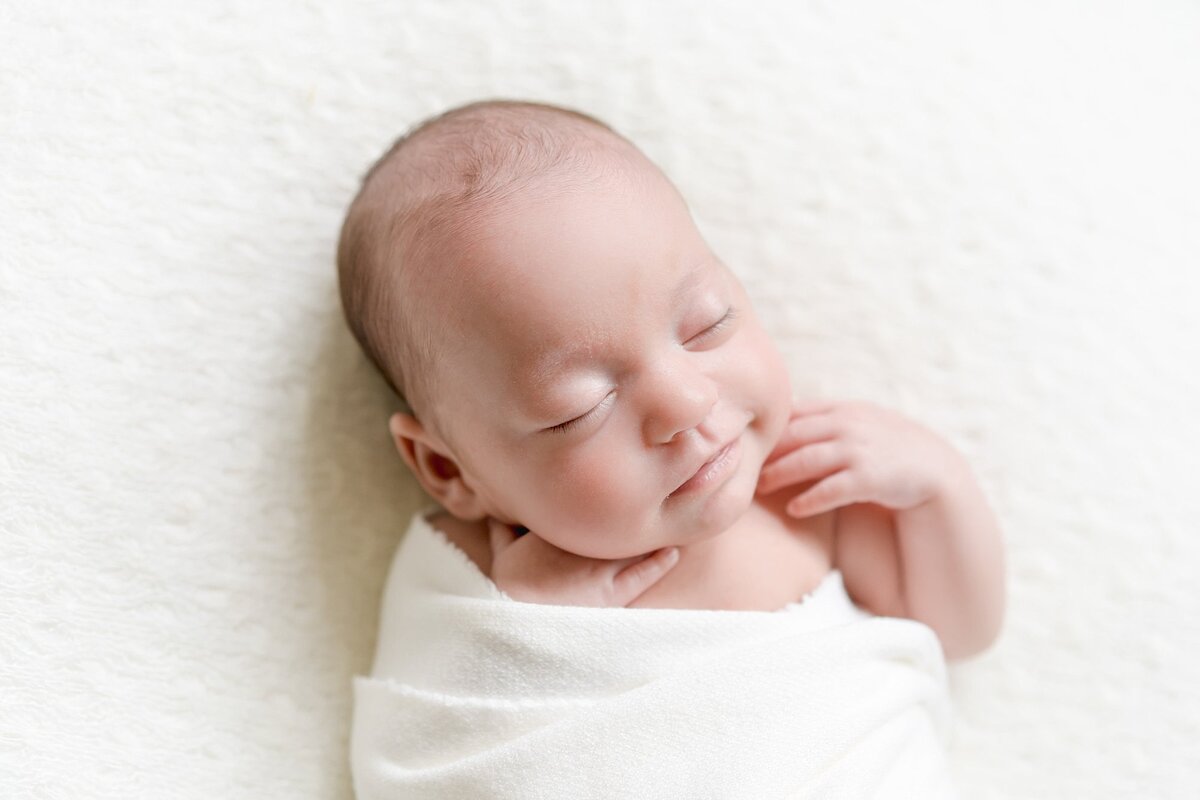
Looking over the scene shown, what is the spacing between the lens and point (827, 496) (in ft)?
4.69

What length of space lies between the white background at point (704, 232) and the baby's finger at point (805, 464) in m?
0.18

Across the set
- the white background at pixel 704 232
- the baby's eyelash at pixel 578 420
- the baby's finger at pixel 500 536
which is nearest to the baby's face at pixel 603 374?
the baby's eyelash at pixel 578 420

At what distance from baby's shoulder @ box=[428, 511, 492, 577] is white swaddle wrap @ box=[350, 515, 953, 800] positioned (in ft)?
0.13

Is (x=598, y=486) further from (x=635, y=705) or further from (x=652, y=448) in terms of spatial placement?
(x=635, y=705)

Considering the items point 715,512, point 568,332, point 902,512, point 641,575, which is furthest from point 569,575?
point 902,512

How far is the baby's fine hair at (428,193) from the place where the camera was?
125 cm

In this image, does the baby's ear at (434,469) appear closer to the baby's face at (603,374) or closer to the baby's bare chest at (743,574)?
the baby's face at (603,374)

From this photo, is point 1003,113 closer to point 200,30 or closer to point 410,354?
point 410,354

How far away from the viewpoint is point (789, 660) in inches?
51.7

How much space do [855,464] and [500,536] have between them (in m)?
0.46

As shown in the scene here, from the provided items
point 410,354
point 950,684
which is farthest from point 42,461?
point 950,684

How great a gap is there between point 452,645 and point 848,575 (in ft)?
1.78

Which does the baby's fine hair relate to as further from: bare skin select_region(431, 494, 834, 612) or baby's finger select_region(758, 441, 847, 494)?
baby's finger select_region(758, 441, 847, 494)

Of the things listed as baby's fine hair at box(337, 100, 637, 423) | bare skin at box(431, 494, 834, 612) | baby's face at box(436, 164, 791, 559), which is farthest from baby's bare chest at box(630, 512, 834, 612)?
baby's fine hair at box(337, 100, 637, 423)
